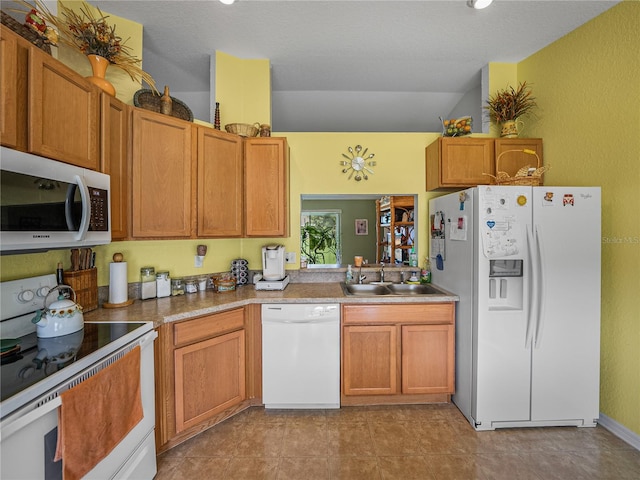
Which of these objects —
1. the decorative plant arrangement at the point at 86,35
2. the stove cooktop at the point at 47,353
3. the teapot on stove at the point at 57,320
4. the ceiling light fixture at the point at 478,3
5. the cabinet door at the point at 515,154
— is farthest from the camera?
the cabinet door at the point at 515,154

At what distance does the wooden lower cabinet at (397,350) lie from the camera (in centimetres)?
225

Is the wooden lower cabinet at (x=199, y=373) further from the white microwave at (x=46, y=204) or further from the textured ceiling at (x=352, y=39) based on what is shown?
the textured ceiling at (x=352, y=39)

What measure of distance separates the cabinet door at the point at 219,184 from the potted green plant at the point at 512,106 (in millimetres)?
2384

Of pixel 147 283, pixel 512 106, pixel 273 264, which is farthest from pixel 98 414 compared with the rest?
pixel 512 106

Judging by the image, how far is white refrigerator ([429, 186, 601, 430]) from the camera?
199 cm

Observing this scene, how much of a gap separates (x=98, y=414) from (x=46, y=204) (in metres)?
0.92

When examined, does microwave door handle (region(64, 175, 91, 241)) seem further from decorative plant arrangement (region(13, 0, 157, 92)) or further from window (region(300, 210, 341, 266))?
window (region(300, 210, 341, 266))

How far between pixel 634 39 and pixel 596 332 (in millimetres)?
1968

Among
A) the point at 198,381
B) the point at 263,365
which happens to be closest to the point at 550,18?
the point at 263,365

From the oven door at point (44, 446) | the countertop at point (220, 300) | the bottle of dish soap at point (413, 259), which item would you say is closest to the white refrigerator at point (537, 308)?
the countertop at point (220, 300)

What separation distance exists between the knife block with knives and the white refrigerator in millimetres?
2558

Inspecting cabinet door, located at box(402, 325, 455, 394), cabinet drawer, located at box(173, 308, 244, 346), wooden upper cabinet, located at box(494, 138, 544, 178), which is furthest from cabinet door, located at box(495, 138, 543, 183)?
cabinet drawer, located at box(173, 308, 244, 346)

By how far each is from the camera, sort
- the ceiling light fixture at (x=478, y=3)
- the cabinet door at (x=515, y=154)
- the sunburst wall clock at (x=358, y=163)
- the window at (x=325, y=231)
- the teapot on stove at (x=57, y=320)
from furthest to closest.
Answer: the window at (x=325, y=231) → the sunburst wall clock at (x=358, y=163) → the cabinet door at (x=515, y=154) → the ceiling light fixture at (x=478, y=3) → the teapot on stove at (x=57, y=320)

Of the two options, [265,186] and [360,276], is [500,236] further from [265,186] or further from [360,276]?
[265,186]
